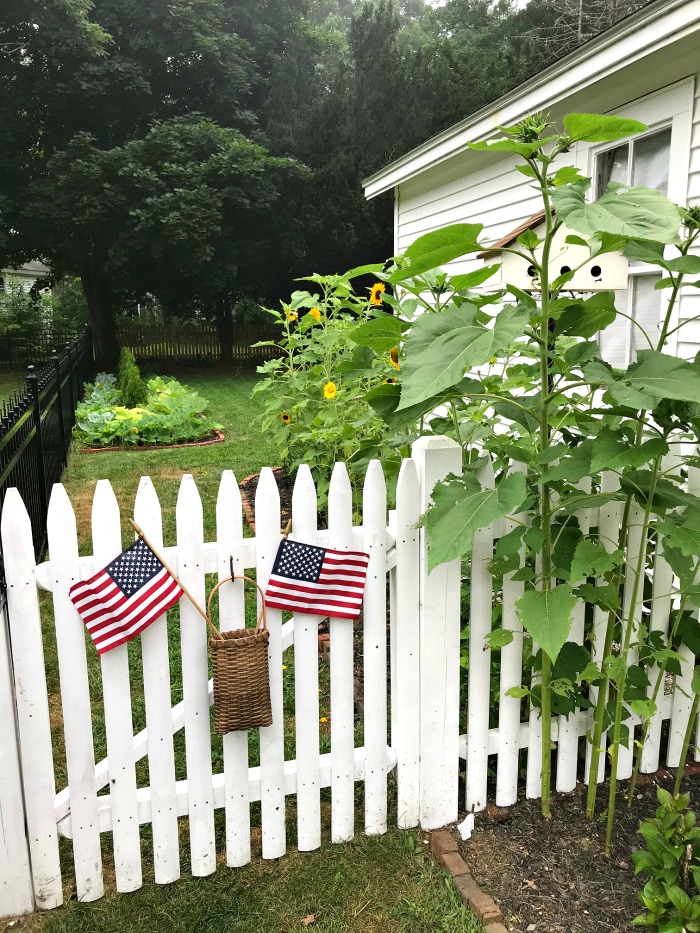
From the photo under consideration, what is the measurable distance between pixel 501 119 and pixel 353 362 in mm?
4821

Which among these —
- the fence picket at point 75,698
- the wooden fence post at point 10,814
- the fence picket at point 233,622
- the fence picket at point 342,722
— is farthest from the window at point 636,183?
the wooden fence post at point 10,814

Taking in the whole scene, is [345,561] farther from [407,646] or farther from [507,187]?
[507,187]

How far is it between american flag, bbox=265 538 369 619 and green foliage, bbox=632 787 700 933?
3.42 ft

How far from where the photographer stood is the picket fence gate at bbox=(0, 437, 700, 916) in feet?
6.84

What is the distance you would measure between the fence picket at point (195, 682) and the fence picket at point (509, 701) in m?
0.97

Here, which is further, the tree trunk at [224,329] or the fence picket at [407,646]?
the tree trunk at [224,329]

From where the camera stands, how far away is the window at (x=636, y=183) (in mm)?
4742

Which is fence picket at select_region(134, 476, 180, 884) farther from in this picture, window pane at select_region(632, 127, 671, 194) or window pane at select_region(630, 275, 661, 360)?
window pane at select_region(632, 127, 671, 194)

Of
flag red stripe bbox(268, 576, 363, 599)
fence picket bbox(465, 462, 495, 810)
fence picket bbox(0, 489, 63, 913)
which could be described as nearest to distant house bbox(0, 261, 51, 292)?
fence picket bbox(0, 489, 63, 913)

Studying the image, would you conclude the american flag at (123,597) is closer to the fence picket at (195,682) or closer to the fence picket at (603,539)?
the fence picket at (195,682)

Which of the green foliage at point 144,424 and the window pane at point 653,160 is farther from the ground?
the window pane at point 653,160

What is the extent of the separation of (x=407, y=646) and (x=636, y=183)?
3.97 meters

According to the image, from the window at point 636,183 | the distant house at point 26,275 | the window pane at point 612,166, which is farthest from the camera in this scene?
the distant house at point 26,275

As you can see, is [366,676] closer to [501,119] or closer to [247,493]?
[247,493]
